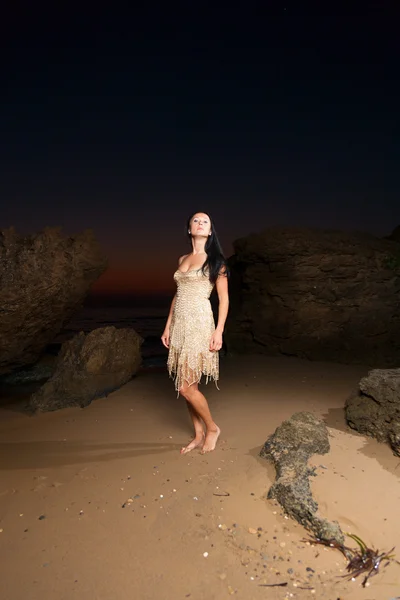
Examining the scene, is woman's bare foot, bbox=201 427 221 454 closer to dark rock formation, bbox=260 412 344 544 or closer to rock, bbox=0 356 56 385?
dark rock formation, bbox=260 412 344 544

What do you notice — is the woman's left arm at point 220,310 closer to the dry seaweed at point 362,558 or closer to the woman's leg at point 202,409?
the woman's leg at point 202,409

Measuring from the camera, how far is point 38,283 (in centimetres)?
500

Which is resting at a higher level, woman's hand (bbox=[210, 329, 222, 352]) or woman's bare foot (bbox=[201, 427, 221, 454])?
woman's hand (bbox=[210, 329, 222, 352])

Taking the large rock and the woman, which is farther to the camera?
the large rock

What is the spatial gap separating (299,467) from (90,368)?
320cm

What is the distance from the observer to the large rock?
16.0 ft

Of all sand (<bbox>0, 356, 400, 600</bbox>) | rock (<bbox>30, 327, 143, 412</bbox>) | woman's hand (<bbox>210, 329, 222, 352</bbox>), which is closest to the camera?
sand (<bbox>0, 356, 400, 600</bbox>)

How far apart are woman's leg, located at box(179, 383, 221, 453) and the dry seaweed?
1469 millimetres

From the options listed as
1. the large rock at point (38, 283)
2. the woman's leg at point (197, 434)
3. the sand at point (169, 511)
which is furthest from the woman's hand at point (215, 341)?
the large rock at point (38, 283)

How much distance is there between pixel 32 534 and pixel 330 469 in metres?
2.10

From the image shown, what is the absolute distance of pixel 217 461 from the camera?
3527 mm

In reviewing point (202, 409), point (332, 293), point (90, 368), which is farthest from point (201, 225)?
point (332, 293)

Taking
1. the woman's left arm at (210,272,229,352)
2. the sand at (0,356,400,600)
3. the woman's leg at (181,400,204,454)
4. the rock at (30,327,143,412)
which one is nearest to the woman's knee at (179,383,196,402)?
the woman's leg at (181,400,204,454)

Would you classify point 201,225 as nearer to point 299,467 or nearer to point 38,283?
point 299,467
